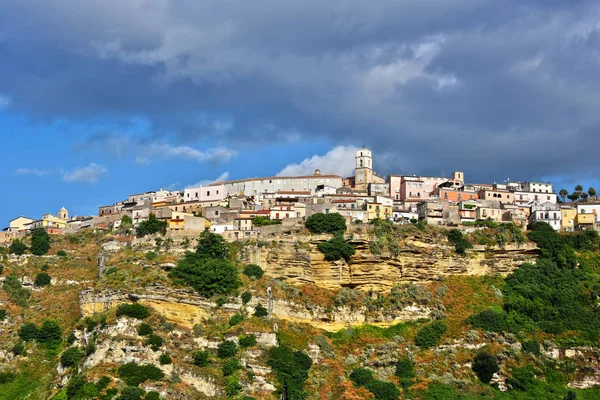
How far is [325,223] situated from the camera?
75.8m

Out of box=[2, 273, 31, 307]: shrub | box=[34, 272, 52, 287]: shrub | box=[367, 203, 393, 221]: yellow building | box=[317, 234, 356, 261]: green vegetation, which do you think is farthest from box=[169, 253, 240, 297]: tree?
box=[367, 203, 393, 221]: yellow building

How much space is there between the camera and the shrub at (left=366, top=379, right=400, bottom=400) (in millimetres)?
61469

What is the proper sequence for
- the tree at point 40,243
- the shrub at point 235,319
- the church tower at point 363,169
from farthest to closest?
1. the church tower at point 363,169
2. the tree at point 40,243
3. the shrub at point 235,319

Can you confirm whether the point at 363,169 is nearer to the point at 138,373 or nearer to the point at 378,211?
the point at 378,211

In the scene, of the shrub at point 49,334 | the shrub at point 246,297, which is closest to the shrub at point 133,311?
the shrub at point 246,297

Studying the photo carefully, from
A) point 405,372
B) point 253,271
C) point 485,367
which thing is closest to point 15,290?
point 253,271

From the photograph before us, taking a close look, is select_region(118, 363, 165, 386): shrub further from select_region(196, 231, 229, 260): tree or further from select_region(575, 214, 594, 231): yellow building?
select_region(575, 214, 594, 231): yellow building

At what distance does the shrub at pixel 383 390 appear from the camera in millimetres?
61469

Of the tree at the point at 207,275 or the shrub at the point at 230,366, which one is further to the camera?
the tree at the point at 207,275

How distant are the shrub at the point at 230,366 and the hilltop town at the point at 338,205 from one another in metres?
17.1

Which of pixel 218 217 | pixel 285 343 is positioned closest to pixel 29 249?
pixel 218 217

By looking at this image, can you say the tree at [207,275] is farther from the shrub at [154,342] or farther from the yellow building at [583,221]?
the yellow building at [583,221]

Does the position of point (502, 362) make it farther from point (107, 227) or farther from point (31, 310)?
point (107, 227)

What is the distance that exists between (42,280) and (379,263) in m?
29.3
